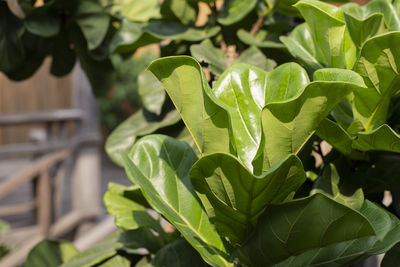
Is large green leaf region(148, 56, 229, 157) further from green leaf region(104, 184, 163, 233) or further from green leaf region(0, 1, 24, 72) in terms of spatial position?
green leaf region(0, 1, 24, 72)

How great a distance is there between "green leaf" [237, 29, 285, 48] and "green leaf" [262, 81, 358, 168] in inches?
9.3

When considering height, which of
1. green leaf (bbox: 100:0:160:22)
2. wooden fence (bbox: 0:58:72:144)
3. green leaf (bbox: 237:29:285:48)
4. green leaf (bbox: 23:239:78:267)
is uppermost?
green leaf (bbox: 237:29:285:48)

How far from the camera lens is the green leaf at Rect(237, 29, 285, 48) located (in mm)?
522

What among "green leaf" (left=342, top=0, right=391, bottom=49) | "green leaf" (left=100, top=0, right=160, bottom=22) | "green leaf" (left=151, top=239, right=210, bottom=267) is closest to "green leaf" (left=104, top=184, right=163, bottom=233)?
"green leaf" (left=151, top=239, right=210, bottom=267)

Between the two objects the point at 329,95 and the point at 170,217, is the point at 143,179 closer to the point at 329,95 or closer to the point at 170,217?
the point at 170,217

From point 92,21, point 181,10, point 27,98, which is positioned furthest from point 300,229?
point 27,98

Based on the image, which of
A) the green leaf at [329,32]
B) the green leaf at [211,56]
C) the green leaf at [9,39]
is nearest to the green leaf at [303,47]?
the green leaf at [329,32]

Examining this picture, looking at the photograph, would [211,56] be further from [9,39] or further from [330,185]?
[9,39]

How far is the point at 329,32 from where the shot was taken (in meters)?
0.35

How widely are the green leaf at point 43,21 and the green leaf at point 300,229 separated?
1.59 feet

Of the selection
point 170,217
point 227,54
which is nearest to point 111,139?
point 227,54

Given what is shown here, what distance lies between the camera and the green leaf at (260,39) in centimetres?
52

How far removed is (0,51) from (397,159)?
0.57 metres

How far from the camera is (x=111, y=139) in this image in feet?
1.95
